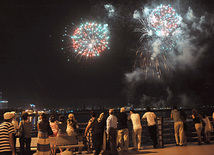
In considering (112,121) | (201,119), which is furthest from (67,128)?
(201,119)

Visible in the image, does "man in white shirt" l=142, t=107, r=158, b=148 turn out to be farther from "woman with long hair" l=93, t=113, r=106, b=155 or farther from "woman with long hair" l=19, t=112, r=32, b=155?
"woman with long hair" l=19, t=112, r=32, b=155

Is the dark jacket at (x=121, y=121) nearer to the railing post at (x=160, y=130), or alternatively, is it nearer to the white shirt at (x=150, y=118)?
the white shirt at (x=150, y=118)

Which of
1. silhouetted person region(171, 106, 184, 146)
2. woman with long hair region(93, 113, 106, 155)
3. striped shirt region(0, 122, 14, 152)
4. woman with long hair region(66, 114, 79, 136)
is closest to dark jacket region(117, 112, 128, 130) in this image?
woman with long hair region(93, 113, 106, 155)

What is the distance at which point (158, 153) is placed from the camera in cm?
881

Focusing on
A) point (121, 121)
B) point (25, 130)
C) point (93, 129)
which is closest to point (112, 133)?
point (93, 129)

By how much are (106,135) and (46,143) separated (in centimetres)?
275

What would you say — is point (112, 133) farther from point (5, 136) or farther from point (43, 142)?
point (5, 136)

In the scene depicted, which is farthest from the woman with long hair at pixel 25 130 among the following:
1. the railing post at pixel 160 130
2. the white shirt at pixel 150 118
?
the railing post at pixel 160 130

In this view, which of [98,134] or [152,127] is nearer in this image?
[98,134]

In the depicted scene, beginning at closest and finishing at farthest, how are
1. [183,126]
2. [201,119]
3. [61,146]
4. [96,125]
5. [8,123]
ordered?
[8,123] → [61,146] → [96,125] → [183,126] → [201,119]

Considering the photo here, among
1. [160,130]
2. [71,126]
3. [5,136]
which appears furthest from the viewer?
[160,130]

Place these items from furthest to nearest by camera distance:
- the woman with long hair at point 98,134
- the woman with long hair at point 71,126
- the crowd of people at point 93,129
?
the woman with long hair at point 71,126 → the woman with long hair at point 98,134 → the crowd of people at point 93,129

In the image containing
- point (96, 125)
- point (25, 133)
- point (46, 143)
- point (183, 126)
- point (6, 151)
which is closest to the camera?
point (6, 151)

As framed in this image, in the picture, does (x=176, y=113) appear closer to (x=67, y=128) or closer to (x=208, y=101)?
(x=67, y=128)
